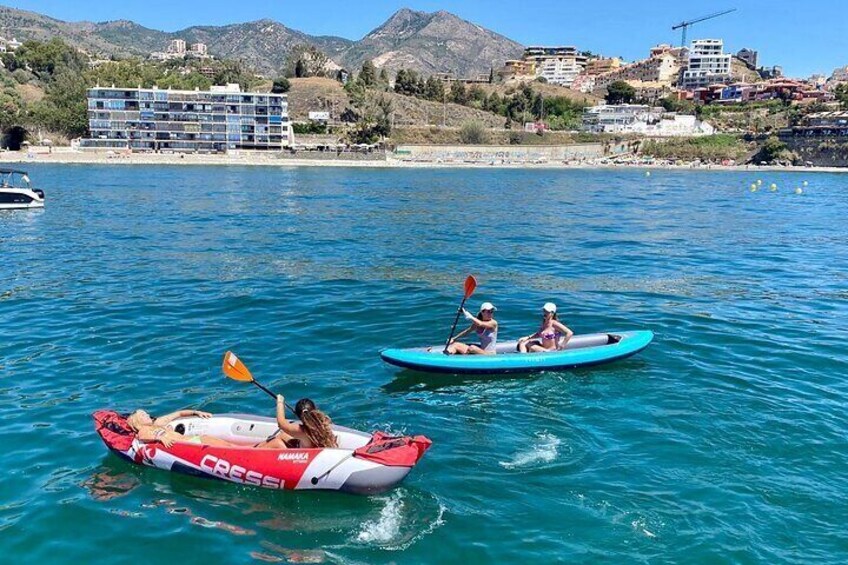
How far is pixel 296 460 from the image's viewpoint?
386 inches

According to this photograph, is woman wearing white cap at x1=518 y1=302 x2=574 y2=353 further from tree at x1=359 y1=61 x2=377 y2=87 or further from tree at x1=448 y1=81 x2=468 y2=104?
tree at x1=448 y1=81 x2=468 y2=104

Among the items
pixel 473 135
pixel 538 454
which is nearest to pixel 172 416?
pixel 538 454

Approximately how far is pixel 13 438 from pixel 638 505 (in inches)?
416

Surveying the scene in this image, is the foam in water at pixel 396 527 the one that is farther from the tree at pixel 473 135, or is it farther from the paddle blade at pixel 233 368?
the tree at pixel 473 135

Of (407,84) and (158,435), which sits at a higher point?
(407,84)

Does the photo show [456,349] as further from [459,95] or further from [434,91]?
[459,95]

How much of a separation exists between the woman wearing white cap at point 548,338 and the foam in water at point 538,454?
3593 millimetres

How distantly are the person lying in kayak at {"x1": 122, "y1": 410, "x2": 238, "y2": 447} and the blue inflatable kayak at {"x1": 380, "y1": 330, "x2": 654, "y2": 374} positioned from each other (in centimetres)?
489

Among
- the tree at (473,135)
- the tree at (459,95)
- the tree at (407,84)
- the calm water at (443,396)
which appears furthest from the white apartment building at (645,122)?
the calm water at (443,396)

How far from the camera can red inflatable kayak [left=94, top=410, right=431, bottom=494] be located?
32.0 ft

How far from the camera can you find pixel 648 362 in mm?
16484

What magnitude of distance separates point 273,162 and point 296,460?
124 metres

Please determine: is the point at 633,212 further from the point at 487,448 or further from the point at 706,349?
the point at 487,448

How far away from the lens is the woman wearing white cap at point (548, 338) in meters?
15.5
